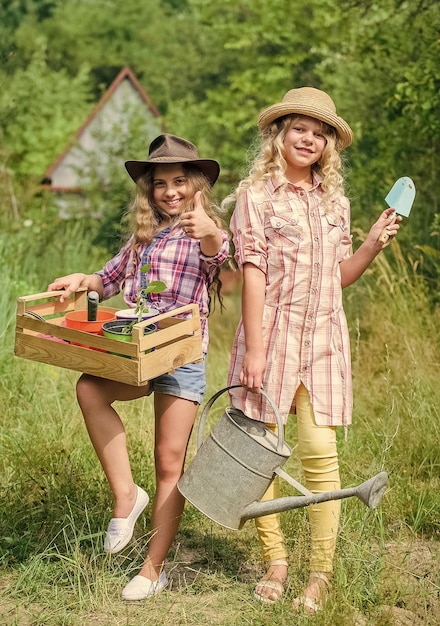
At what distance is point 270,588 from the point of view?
3.27 m

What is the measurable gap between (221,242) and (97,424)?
793 mm

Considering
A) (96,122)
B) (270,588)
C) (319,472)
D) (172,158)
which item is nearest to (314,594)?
(270,588)

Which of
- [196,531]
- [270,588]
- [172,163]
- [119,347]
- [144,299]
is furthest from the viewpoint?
[196,531]

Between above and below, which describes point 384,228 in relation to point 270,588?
above

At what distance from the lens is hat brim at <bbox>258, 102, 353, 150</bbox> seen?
3.22 metres

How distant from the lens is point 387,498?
3961 mm

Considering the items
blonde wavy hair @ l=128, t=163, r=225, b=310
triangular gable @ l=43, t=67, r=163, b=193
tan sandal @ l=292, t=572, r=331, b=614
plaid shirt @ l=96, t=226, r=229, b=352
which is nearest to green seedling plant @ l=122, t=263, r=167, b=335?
plaid shirt @ l=96, t=226, r=229, b=352

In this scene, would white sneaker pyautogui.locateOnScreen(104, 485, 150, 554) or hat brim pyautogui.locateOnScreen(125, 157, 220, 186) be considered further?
hat brim pyautogui.locateOnScreen(125, 157, 220, 186)

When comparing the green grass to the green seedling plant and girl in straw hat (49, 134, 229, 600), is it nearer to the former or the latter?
girl in straw hat (49, 134, 229, 600)

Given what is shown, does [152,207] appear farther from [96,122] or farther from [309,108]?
[96,122]

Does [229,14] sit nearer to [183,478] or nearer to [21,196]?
[21,196]

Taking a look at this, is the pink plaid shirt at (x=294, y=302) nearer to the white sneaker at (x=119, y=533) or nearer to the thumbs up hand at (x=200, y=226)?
the thumbs up hand at (x=200, y=226)

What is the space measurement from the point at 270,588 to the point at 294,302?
103 cm

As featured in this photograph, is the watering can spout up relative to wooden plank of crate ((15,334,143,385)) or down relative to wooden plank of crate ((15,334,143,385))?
down
